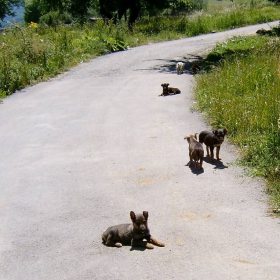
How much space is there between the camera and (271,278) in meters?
5.26

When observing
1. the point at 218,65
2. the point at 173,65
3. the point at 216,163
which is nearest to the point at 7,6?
the point at 173,65

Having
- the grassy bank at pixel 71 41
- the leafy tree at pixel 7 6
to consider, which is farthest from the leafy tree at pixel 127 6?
the leafy tree at pixel 7 6

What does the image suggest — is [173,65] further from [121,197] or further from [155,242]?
[155,242]

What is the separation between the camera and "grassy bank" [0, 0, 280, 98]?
18.3 meters

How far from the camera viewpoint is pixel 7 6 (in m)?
44.8

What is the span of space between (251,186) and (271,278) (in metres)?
2.71

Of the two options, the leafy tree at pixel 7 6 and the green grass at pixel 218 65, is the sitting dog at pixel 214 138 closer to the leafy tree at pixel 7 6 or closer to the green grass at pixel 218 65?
the green grass at pixel 218 65

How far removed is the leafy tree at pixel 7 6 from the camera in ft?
145

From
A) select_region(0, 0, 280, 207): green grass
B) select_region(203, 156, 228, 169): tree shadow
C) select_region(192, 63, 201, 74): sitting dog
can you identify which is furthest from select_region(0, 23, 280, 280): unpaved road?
select_region(192, 63, 201, 74): sitting dog

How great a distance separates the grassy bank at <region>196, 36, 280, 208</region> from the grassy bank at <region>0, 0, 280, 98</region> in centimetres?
682

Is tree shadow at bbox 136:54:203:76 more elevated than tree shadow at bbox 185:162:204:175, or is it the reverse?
tree shadow at bbox 136:54:203:76

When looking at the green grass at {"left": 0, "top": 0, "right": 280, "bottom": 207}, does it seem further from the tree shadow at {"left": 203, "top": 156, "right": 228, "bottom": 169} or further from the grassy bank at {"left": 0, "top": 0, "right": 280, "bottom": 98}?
the tree shadow at {"left": 203, "top": 156, "right": 228, "bottom": 169}

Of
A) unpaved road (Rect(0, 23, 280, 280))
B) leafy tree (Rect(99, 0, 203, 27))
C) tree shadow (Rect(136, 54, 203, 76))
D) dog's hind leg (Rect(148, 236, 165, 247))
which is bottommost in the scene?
unpaved road (Rect(0, 23, 280, 280))

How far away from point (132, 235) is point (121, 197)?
171cm
